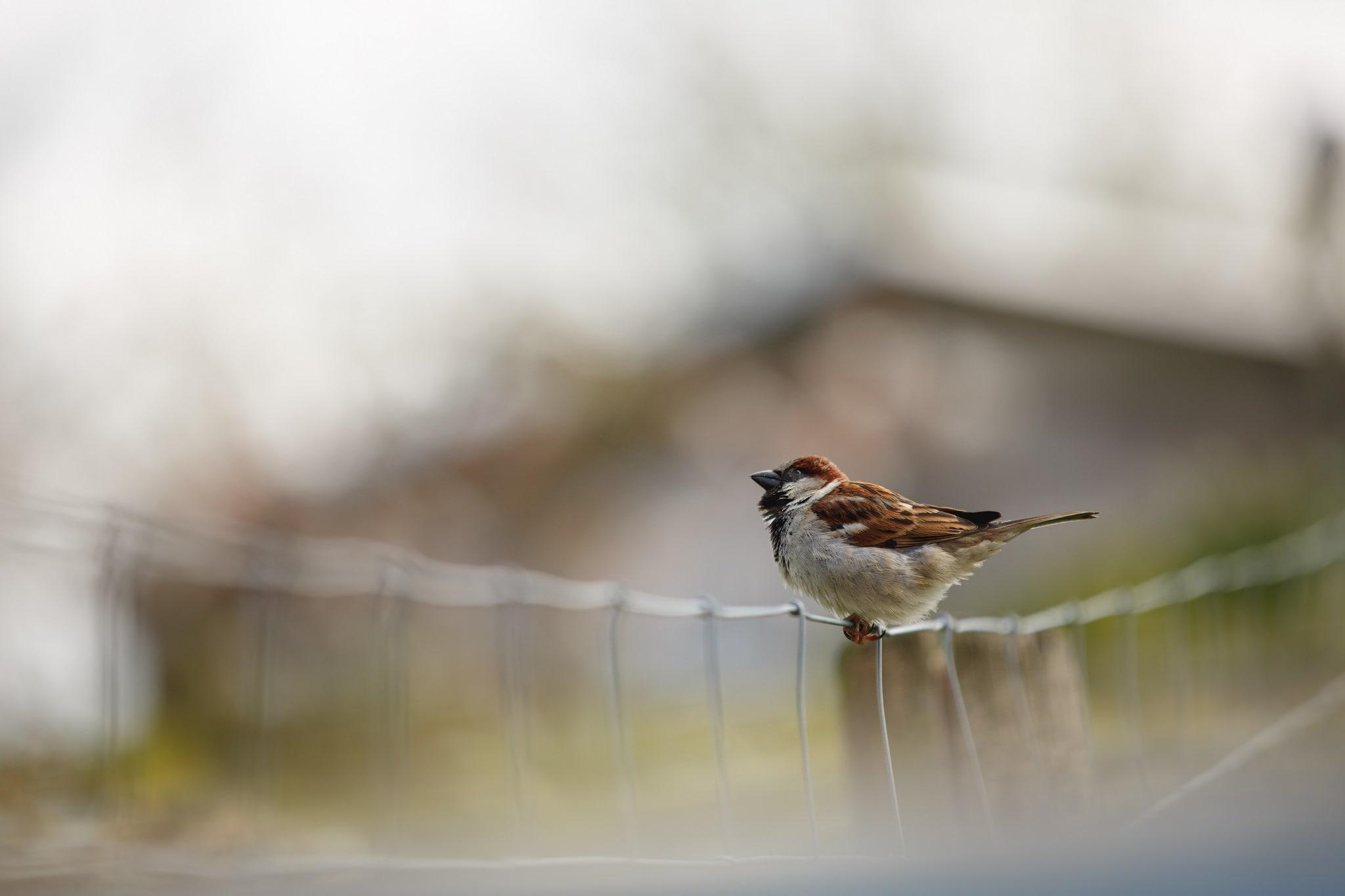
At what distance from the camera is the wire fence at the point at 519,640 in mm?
2041

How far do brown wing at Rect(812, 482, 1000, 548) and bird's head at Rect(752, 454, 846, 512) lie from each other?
0.04m

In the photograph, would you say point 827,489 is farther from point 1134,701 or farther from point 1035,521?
point 1134,701

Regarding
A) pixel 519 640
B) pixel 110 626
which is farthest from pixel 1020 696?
pixel 519 640

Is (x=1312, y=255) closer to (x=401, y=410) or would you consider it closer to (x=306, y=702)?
(x=401, y=410)

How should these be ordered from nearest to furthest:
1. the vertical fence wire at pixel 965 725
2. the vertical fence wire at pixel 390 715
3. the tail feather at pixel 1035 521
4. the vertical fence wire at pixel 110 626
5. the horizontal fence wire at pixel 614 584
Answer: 1. the tail feather at pixel 1035 521
2. the vertical fence wire at pixel 965 725
3. the horizontal fence wire at pixel 614 584
4. the vertical fence wire at pixel 110 626
5. the vertical fence wire at pixel 390 715

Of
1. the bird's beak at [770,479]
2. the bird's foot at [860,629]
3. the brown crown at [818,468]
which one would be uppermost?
the brown crown at [818,468]

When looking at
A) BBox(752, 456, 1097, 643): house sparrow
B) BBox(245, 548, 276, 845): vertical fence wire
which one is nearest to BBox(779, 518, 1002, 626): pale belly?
BBox(752, 456, 1097, 643): house sparrow

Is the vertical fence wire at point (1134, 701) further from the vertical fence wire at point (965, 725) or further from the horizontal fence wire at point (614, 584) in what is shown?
the vertical fence wire at point (965, 725)

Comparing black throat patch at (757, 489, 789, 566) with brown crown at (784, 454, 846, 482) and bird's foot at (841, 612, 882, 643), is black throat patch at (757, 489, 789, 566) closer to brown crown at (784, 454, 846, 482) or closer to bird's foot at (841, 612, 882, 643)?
brown crown at (784, 454, 846, 482)

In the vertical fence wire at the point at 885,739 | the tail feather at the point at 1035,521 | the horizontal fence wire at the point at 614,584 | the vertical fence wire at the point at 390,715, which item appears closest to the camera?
the tail feather at the point at 1035,521

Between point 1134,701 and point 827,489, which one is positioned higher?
point 827,489

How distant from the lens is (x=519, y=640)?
414 centimetres

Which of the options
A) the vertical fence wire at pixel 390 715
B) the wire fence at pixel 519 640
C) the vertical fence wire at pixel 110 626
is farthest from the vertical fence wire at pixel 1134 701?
the vertical fence wire at pixel 110 626

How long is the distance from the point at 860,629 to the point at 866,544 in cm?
16
